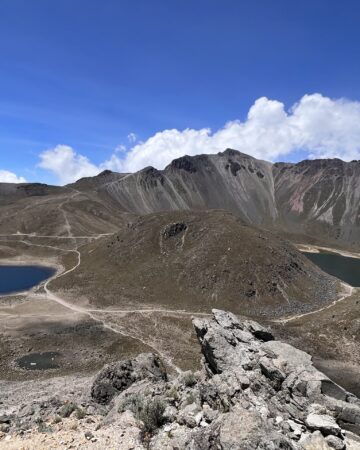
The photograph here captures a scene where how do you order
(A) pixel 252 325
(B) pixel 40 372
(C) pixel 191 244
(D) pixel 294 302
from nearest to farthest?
(A) pixel 252 325 < (B) pixel 40 372 < (D) pixel 294 302 < (C) pixel 191 244

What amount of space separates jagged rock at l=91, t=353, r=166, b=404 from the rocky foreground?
0.09 m

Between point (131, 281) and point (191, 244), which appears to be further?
point (191, 244)

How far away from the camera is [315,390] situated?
2406 cm

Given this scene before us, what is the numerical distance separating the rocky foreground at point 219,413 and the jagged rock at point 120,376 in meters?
0.09

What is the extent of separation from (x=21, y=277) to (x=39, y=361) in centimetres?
6009

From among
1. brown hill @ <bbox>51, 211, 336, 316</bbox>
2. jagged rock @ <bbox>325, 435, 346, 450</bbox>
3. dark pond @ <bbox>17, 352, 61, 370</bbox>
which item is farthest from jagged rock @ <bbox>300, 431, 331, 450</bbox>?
brown hill @ <bbox>51, 211, 336, 316</bbox>

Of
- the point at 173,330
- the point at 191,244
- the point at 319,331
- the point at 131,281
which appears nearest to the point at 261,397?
the point at 173,330

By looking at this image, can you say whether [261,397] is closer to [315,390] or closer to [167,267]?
[315,390]

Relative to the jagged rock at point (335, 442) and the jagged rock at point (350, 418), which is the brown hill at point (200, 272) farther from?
the jagged rock at point (335, 442)

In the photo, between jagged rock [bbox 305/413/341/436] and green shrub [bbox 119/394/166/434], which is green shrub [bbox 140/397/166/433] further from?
jagged rock [bbox 305/413/341/436]

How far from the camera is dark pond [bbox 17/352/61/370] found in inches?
2213

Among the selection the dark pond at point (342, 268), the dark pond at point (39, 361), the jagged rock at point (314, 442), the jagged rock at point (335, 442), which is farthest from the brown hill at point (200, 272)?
the jagged rock at point (335, 442)

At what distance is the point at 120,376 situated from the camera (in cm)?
3497

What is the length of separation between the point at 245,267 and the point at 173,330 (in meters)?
29.2
